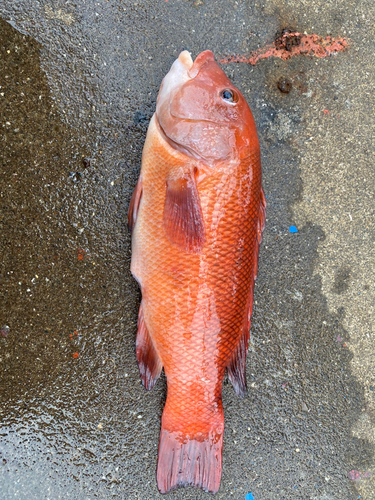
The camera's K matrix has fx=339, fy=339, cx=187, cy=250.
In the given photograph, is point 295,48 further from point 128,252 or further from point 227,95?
point 128,252

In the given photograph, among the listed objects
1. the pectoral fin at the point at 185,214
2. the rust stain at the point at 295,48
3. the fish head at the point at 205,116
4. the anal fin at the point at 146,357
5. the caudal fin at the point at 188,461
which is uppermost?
the rust stain at the point at 295,48

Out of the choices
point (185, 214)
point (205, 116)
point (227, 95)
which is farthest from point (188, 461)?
point (227, 95)

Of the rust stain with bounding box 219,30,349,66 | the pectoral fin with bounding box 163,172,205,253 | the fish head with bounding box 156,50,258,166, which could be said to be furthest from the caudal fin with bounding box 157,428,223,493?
the rust stain with bounding box 219,30,349,66

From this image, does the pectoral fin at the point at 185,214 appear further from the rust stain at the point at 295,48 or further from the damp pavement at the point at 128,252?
the rust stain at the point at 295,48

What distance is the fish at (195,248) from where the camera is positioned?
2.02 meters

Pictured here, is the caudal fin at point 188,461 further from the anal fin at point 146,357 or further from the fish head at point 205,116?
the fish head at point 205,116

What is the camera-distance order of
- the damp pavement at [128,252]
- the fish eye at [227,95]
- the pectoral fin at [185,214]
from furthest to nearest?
the damp pavement at [128,252], the fish eye at [227,95], the pectoral fin at [185,214]

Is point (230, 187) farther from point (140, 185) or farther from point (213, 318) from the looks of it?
point (213, 318)

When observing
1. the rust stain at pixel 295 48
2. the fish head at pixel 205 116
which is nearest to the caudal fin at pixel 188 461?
the fish head at pixel 205 116

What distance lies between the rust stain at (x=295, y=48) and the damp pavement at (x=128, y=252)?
0.05 m

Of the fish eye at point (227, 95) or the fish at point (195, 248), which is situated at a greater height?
the fish eye at point (227, 95)

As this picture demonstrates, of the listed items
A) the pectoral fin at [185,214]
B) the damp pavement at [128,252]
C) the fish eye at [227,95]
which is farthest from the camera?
the damp pavement at [128,252]

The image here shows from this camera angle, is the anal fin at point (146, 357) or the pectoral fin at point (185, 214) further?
the anal fin at point (146, 357)

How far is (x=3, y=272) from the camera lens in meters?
2.43
